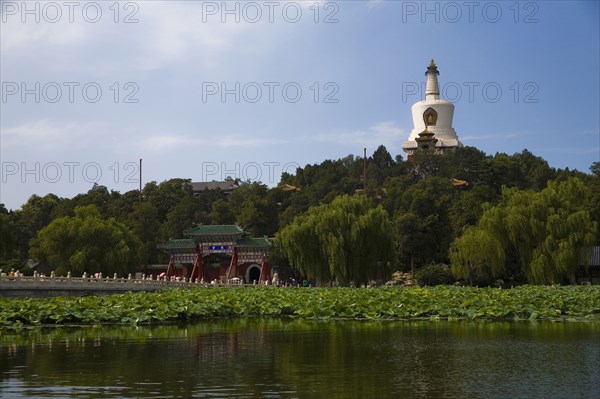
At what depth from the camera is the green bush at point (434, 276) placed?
139ft

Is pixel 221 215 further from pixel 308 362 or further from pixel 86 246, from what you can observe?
pixel 308 362

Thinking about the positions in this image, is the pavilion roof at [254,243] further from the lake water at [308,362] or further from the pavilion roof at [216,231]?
the lake water at [308,362]

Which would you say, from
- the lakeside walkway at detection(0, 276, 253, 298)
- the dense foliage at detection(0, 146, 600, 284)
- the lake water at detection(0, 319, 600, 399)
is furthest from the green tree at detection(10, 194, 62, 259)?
the lake water at detection(0, 319, 600, 399)

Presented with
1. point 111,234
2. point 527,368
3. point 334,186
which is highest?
point 334,186

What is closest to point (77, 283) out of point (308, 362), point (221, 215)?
point (308, 362)

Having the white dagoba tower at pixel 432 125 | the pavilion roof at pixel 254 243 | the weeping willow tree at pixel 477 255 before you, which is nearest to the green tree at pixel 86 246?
the pavilion roof at pixel 254 243

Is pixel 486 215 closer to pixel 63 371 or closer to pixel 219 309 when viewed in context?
pixel 219 309

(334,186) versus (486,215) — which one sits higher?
(334,186)

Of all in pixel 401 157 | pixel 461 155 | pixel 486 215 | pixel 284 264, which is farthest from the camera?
pixel 401 157

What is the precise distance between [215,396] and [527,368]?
160 inches

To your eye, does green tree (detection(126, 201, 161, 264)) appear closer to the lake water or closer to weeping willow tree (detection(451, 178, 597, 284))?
weeping willow tree (detection(451, 178, 597, 284))

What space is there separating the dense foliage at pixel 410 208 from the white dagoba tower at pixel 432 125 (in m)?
2.79

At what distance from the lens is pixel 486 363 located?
34.4 ft

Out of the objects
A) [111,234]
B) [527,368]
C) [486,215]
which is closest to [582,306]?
[527,368]
